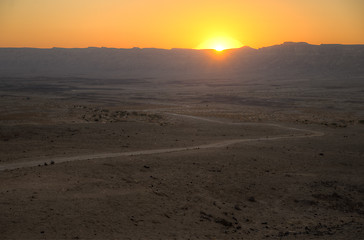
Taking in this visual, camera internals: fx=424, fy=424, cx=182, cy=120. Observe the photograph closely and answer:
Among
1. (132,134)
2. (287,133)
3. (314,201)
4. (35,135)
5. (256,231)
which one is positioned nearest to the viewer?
(256,231)

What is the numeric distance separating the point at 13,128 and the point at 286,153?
19.7 m

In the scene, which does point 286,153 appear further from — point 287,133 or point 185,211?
point 185,211

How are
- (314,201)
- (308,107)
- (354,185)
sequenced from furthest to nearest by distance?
(308,107)
(354,185)
(314,201)

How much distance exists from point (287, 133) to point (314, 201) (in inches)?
685

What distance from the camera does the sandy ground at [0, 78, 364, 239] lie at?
43.8 feet

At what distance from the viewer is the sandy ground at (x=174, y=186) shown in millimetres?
13337

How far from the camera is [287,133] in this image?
35781 millimetres

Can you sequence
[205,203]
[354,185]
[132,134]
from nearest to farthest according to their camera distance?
[205,203] < [354,185] < [132,134]

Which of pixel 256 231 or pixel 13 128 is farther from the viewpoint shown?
pixel 13 128

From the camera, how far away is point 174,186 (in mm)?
17828

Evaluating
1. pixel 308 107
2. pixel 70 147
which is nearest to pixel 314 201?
pixel 70 147

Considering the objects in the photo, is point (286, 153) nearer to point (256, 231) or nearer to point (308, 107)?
point (256, 231)

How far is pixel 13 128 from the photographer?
3147cm

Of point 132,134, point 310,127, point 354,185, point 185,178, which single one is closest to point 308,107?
point 310,127
